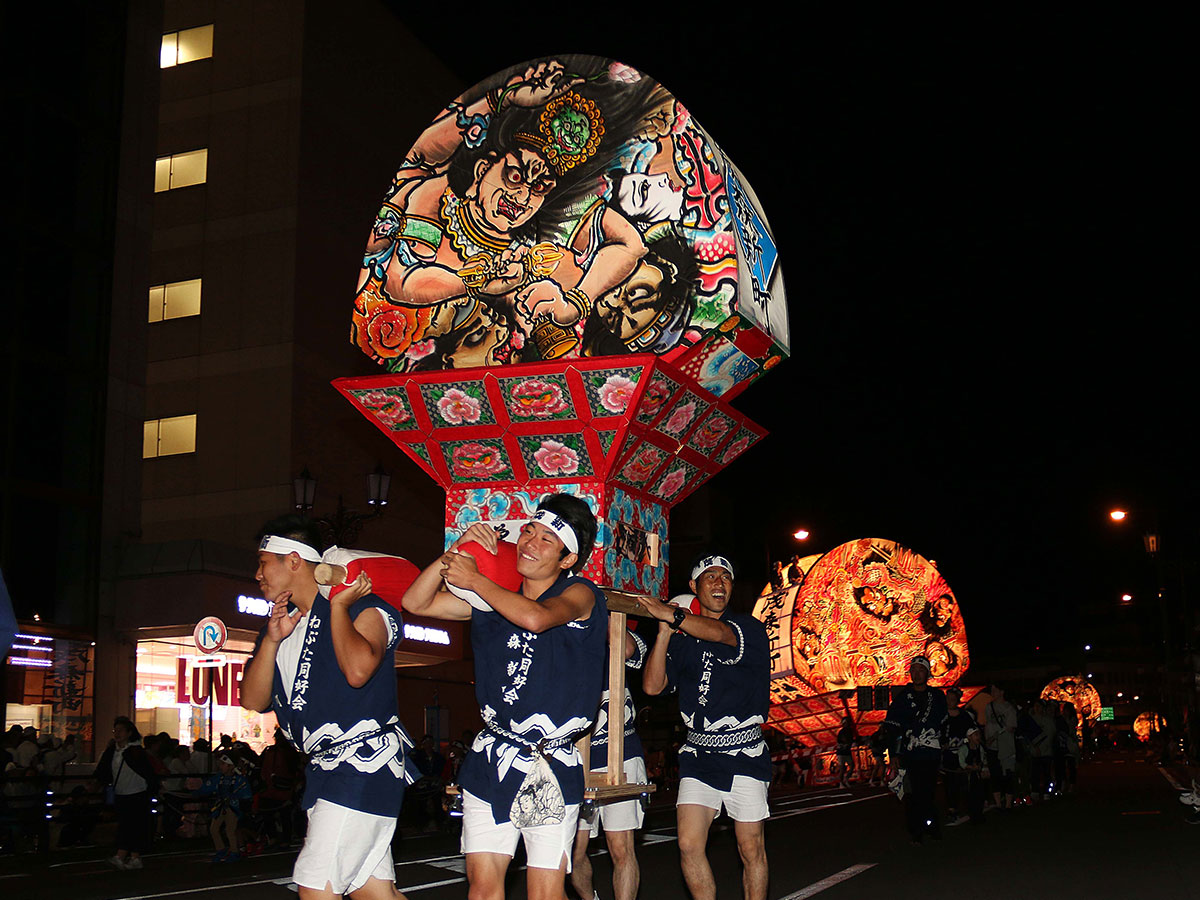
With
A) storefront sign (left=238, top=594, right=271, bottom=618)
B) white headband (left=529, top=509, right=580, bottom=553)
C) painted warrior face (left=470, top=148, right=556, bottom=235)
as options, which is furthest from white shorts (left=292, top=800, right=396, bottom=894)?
storefront sign (left=238, top=594, right=271, bottom=618)

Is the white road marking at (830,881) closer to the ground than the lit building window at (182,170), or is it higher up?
closer to the ground

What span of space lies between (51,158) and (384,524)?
1158 cm

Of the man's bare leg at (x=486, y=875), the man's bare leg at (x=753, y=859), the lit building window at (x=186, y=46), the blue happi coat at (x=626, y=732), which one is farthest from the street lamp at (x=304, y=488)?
the lit building window at (x=186, y=46)

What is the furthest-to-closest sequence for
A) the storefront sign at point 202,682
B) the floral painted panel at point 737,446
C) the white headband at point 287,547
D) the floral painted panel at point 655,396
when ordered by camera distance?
the storefront sign at point 202,682 → the floral painted panel at point 737,446 → the floral painted panel at point 655,396 → the white headband at point 287,547

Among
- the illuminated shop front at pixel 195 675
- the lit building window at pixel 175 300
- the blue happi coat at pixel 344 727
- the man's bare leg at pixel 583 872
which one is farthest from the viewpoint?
the lit building window at pixel 175 300

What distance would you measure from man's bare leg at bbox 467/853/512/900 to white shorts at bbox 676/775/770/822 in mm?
2643

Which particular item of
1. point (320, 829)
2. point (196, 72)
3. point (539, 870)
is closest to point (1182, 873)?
point (539, 870)

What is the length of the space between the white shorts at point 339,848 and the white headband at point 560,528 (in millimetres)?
1250

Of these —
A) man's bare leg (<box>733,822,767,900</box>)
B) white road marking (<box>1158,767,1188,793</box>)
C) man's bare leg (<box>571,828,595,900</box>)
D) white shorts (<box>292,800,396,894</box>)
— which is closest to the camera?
white shorts (<box>292,800,396,894</box>)

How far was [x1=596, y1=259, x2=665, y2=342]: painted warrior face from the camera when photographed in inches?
293

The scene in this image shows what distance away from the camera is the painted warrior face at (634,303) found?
744 cm

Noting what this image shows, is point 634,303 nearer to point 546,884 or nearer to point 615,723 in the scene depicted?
point 615,723

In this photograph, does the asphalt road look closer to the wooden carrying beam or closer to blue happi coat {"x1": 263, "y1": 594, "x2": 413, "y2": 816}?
the wooden carrying beam

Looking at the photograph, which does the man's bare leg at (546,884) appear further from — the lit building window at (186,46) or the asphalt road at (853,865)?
the lit building window at (186,46)
